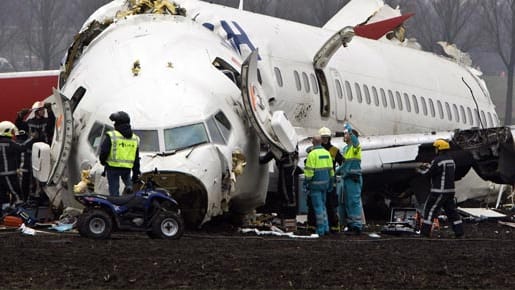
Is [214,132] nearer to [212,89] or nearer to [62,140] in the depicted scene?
[212,89]

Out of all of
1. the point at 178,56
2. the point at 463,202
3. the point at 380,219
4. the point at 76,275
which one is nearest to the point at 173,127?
the point at 178,56

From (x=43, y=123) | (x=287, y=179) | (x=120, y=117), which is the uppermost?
(x=43, y=123)

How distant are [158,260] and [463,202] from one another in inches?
600

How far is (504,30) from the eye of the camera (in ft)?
311

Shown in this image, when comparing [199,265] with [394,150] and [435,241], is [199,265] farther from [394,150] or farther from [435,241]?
[394,150]

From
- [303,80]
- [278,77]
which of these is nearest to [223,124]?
[278,77]

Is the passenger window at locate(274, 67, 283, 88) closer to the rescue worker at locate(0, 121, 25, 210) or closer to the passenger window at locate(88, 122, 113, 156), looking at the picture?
the rescue worker at locate(0, 121, 25, 210)

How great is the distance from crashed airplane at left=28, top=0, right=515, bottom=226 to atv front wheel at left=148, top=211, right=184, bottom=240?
0.72 m

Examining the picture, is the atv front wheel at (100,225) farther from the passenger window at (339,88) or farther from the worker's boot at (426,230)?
the passenger window at (339,88)

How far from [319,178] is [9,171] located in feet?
16.2

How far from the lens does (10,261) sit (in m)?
17.2

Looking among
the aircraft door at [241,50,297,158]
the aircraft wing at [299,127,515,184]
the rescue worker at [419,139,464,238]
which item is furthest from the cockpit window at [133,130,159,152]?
the aircraft wing at [299,127,515,184]

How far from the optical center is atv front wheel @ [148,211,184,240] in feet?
66.7

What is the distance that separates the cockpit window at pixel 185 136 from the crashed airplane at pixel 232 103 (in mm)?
20
